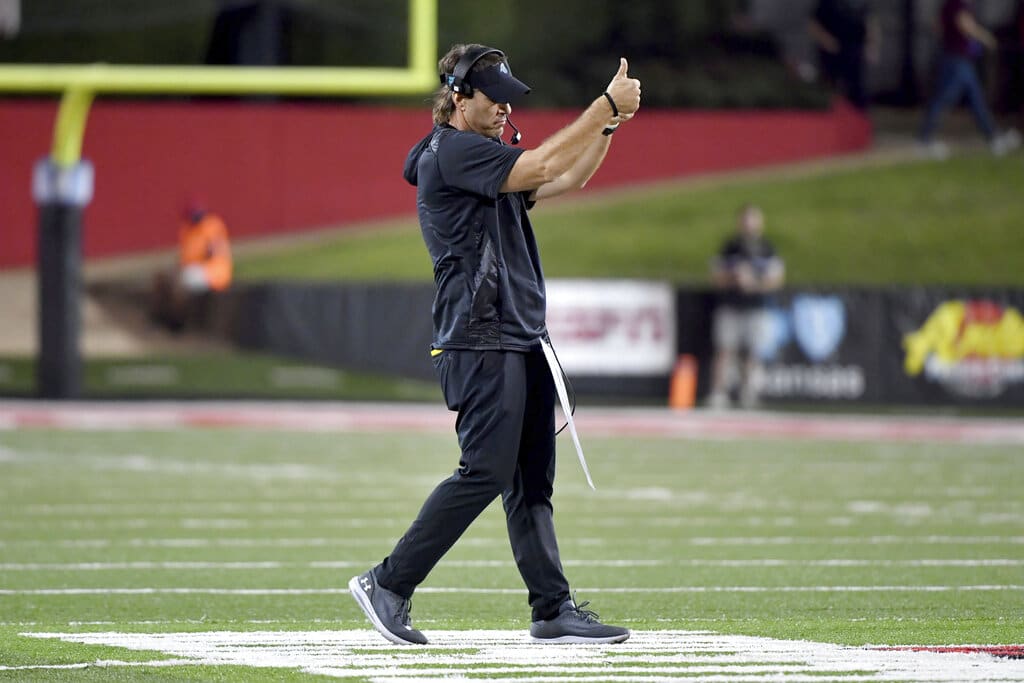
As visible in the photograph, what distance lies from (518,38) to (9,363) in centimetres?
1238

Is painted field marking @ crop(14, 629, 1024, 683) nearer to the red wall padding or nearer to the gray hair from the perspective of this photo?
the gray hair

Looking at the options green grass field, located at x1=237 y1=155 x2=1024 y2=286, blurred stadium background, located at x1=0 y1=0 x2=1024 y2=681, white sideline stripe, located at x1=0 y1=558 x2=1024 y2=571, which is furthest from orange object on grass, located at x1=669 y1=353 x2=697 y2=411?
white sideline stripe, located at x1=0 y1=558 x2=1024 y2=571

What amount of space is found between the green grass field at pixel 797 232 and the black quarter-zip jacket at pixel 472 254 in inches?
927

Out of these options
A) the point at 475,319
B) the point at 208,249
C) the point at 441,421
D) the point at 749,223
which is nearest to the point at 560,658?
the point at 475,319

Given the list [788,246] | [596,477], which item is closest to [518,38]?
[788,246]

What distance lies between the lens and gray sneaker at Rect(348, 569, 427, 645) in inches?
269

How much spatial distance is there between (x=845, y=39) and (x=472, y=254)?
102ft

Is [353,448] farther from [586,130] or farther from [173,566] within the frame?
[586,130]

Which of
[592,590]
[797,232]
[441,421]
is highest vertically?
[797,232]

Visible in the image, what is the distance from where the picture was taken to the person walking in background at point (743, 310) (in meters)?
Answer: 23.0

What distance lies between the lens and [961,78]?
3300 centimetres

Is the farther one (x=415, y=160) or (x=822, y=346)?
(x=822, y=346)

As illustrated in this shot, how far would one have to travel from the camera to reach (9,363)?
25.5m

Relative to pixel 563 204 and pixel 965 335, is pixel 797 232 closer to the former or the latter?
pixel 563 204
